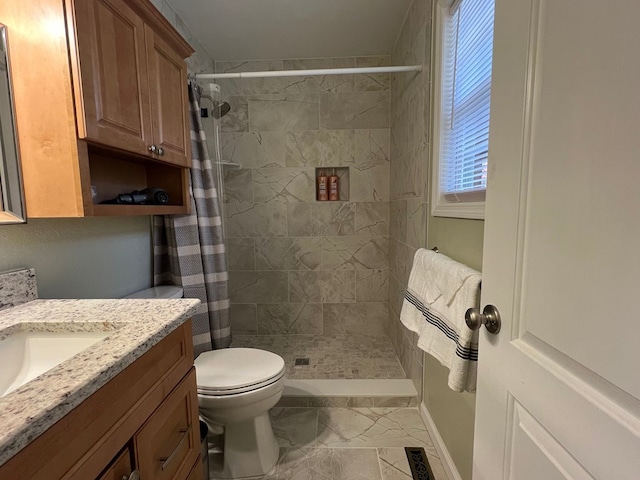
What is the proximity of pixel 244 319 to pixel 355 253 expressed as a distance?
3.79 ft

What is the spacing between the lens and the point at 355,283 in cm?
264

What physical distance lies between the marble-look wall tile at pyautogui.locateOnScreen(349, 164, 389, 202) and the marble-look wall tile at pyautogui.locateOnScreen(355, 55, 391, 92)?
623 mm

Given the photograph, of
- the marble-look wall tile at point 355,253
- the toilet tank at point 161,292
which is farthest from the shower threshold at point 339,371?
the toilet tank at point 161,292

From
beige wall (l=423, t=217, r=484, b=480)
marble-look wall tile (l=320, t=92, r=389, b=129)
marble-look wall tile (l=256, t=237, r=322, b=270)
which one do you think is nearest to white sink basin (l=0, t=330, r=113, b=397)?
beige wall (l=423, t=217, r=484, b=480)

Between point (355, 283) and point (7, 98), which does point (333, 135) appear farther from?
point (7, 98)

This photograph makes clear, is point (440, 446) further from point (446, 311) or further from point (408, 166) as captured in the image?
point (408, 166)

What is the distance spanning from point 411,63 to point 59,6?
1721 millimetres

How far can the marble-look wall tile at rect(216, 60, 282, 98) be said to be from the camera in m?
2.47

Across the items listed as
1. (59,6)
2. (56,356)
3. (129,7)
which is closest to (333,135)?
(129,7)

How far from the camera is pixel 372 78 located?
7.96 feet

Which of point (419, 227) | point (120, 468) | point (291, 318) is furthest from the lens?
point (291, 318)

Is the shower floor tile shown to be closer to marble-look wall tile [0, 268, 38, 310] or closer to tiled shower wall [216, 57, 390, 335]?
tiled shower wall [216, 57, 390, 335]

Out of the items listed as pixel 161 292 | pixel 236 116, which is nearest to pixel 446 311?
pixel 161 292

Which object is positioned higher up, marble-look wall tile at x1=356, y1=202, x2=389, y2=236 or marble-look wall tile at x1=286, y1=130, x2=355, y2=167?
marble-look wall tile at x1=286, y1=130, x2=355, y2=167
